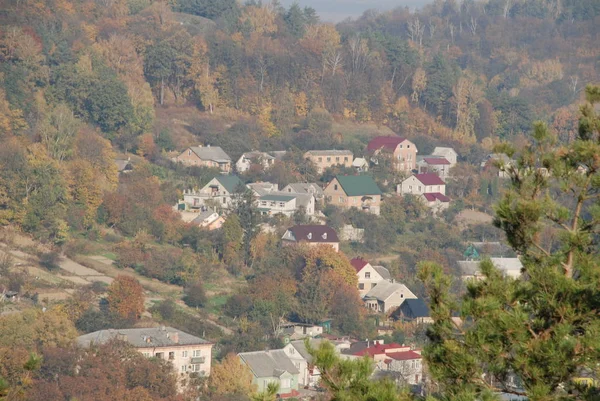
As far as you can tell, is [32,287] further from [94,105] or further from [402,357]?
[94,105]

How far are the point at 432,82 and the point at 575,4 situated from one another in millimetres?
28151

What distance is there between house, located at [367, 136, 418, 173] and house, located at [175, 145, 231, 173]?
16.6ft

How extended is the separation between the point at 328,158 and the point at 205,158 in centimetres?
409

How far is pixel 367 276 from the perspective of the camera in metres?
A: 28.6

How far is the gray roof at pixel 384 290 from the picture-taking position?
2767 cm

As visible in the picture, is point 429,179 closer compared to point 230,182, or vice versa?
point 230,182

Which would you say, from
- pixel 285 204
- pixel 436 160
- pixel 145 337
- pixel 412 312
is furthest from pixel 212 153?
pixel 145 337

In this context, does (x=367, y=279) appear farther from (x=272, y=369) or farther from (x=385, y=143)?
(x=385, y=143)

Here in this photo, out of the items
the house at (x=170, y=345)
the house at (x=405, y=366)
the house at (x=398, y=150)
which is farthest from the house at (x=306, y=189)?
the house at (x=170, y=345)

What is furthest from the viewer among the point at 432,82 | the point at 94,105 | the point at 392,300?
the point at 432,82

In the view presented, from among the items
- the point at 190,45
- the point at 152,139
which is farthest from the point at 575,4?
the point at 152,139

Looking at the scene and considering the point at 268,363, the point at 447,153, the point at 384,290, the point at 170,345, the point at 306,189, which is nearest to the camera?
the point at 170,345

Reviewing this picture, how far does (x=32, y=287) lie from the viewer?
2364 centimetres

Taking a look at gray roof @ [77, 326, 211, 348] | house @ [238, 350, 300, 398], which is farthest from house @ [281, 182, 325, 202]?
gray roof @ [77, 326, 211, 348]
